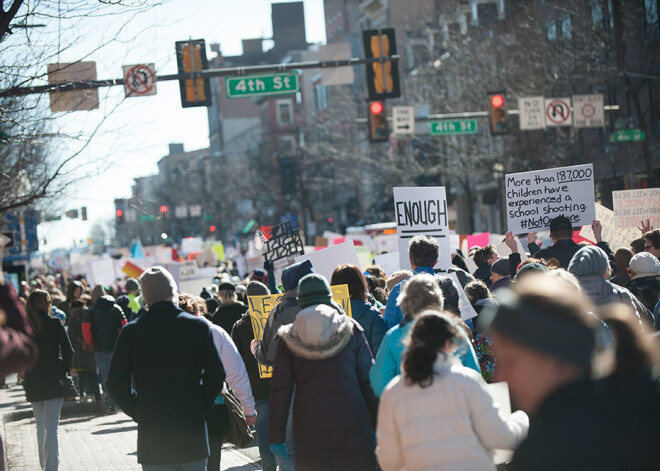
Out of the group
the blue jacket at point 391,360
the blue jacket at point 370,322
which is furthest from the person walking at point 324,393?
the blue jacket at point 370,322

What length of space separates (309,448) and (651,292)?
14.0 ft

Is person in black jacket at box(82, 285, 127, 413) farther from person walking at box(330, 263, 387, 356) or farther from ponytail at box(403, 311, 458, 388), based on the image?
ponytail at box(403, 311, 458, 388)

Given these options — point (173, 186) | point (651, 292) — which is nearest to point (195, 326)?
point (651, 292)

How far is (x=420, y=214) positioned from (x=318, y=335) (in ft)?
20.3

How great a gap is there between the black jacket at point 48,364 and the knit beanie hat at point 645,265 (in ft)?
17.5

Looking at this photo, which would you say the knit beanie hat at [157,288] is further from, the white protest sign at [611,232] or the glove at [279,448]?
the white protest sign at [611,232]

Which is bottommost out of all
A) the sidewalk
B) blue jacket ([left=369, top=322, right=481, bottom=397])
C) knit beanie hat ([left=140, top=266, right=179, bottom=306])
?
the sidewalk

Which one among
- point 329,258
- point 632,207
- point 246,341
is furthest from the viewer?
point 632,207

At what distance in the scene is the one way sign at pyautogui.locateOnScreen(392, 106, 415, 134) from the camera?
1006 inches

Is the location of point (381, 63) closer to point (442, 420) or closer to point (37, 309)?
point (37, 309)

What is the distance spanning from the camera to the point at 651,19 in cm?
3256

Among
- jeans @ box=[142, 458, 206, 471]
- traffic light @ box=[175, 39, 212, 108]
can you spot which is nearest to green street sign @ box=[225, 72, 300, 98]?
traffic light @ box=[175, 39, 212, 108]

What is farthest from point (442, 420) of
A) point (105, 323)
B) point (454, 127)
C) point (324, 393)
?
point (454, 127)

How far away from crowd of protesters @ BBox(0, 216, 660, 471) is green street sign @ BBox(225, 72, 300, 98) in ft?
24.6
